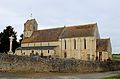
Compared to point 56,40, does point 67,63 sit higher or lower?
lower

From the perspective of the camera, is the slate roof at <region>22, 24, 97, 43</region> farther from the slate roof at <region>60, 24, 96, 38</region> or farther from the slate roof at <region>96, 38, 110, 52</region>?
the slate roof at <region>96, 38, 110, 52</region>

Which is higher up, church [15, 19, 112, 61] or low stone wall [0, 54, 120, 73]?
church [15, 19, 112, 61]

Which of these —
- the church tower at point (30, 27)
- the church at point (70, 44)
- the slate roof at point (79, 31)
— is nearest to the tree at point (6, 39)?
the church at point (70, 44)

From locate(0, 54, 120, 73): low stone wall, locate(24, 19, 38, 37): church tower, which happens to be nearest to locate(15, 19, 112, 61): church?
locate(24, 19, 38, 37): church tower

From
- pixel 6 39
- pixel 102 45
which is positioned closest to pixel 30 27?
pixel 6 39

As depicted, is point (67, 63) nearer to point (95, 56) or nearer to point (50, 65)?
point (50, 65)

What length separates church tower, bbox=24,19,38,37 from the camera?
82625 mm

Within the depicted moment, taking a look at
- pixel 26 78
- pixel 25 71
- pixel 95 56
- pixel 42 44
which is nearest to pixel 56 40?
pixel 42 44

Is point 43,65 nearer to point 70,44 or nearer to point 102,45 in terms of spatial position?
point 102,45

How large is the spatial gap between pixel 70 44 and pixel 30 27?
2103 centimetres

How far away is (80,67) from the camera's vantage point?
136 feet

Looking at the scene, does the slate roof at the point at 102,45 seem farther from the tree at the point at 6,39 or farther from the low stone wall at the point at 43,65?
the tree at the point at 6,39

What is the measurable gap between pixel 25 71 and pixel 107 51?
30.2m

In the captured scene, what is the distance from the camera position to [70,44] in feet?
218
